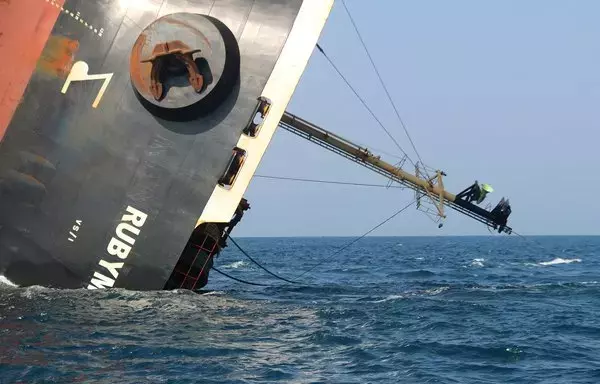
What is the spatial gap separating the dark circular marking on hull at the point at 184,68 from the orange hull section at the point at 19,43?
283 cm

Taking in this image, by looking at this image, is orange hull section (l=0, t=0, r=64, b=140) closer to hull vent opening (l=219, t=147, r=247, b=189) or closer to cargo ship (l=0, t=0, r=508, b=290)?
cargo ship (l=0, t=0, r=508, b=290)

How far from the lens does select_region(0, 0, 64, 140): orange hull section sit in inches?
739

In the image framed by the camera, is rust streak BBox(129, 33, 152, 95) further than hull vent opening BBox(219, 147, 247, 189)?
No

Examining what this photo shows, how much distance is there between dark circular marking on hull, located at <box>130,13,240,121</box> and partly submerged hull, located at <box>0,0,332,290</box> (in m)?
0.03

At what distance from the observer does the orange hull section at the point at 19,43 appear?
18.8 metres

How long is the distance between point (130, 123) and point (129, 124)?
37 millimetres

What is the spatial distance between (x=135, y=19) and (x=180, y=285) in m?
7.44

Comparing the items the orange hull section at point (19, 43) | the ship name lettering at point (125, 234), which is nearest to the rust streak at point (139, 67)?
the orange hull section at point (19, 43)

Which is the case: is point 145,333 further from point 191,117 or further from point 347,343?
point 191,117

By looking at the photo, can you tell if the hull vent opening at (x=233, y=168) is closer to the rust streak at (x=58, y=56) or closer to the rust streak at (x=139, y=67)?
the rust streak at (x=139, y=67)

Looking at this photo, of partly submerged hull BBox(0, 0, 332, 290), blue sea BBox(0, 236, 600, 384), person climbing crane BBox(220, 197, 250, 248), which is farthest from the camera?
person climbing crane BBox(220, 197, 250, 248)

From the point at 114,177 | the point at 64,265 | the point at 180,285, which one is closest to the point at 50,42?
the point at 114,177

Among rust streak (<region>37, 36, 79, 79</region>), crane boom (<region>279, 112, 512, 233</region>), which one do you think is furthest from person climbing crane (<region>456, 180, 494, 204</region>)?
rust streak (<region>37, 36, 79, 79</region>)

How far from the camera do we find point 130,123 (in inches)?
723
